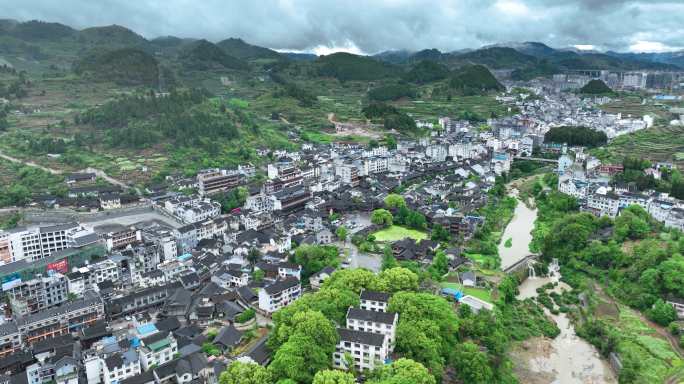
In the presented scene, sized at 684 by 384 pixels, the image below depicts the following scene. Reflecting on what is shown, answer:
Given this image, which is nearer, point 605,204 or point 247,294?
point 247,294

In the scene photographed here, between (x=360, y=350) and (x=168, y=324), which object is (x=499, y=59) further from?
(x=168, y=324)

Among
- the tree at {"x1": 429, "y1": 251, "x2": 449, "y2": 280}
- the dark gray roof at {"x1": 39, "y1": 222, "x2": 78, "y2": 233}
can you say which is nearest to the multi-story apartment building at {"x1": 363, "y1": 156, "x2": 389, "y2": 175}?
the tree at {"x1": 429, "y1": 251, "x2": 449, "y2": 280}

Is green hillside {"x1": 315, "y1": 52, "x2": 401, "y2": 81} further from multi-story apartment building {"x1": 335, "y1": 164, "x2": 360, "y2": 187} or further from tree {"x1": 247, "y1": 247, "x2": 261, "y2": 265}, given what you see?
tree {"x1": 247, "y1": 247, "x2": 261, "y2": 265}

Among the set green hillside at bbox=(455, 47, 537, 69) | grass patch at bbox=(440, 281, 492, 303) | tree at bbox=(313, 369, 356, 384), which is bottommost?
grass patch at bbox=(440, 281, 492, 303)

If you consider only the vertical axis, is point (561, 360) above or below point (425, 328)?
below

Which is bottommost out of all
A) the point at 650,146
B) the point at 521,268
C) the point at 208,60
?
the point at 521,268

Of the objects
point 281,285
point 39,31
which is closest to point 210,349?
point 281,285

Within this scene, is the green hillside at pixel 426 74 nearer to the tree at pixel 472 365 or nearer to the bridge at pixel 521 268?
the bridge at pixel 521 268
